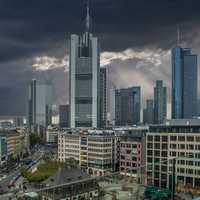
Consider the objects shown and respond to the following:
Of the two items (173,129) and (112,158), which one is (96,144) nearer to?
(112,158)

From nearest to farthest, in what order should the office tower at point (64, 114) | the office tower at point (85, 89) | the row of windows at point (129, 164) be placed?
1. the row of windows at point (129, 164)
2. the office tower at point (85, 89)
3. the office tower at point (64, 114)

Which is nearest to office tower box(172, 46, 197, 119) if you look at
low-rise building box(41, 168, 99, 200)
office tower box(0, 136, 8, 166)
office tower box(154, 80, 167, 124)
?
office tower box(154, 80, 167, 124)

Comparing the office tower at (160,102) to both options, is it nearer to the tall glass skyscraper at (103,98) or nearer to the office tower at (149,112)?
the office tower at (149,112)

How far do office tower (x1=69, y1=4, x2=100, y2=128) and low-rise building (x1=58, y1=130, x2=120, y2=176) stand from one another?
3851 centimetres

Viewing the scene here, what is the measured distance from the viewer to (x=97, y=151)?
41.7 m

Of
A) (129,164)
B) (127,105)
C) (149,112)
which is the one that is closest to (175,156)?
(129,164)

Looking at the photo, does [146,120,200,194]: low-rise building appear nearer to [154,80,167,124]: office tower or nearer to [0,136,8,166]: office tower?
[0,136,8,166]: office tower

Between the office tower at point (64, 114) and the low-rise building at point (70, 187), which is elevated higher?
the office tower at point (64, 114)

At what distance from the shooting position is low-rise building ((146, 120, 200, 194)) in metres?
30.2

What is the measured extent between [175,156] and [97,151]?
12.4 meters

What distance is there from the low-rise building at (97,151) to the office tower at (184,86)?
77628 millimetres

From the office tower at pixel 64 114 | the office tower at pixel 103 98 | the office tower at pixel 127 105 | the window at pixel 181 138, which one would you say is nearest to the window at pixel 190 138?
the window at pixel 181 138

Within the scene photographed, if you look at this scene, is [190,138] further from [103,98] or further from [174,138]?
[103,98]

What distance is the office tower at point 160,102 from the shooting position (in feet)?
405
